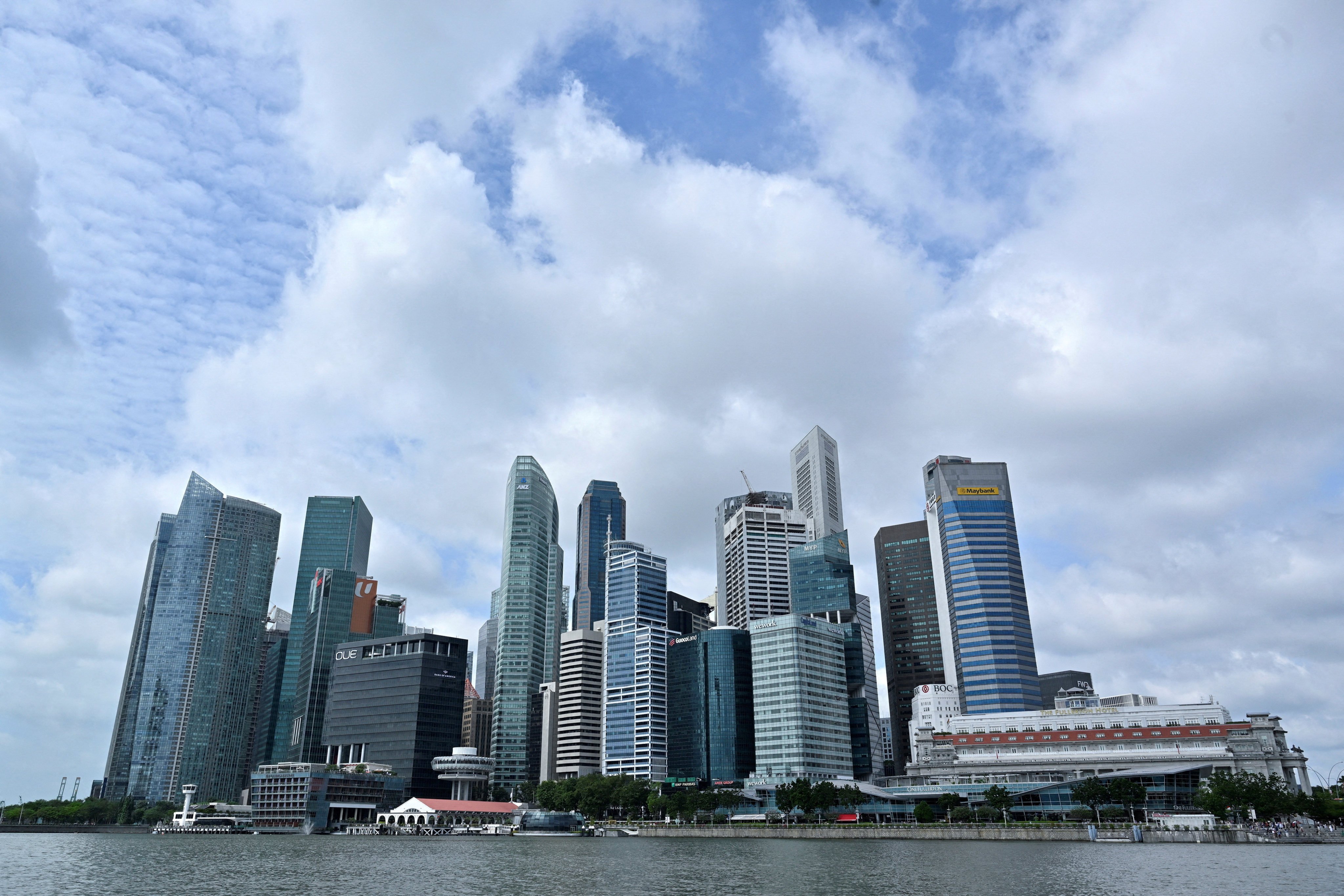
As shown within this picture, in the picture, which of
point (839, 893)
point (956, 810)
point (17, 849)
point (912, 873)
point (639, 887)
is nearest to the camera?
point (839, 893)

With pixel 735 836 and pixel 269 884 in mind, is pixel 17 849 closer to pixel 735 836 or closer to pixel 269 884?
pixel 269 884

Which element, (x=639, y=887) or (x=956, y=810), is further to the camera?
(x=956, y=810)

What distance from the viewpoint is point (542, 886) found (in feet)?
280

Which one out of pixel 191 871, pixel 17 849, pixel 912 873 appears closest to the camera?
pixel 912 873

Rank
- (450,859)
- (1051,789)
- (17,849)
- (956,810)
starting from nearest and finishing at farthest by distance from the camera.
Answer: (450,859) → (17,849) → (956,810) → (1051,789)

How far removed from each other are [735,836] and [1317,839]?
347ft

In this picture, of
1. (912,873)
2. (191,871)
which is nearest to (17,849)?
(191,871)

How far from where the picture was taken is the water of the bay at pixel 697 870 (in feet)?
258

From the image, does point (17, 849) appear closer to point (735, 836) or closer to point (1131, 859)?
point (735, 836)

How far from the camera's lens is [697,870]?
10356cm

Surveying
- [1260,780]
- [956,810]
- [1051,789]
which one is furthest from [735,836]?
[1260,780]

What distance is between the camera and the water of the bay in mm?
78688

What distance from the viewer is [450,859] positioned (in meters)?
128

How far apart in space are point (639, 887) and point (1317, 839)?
122 meters
